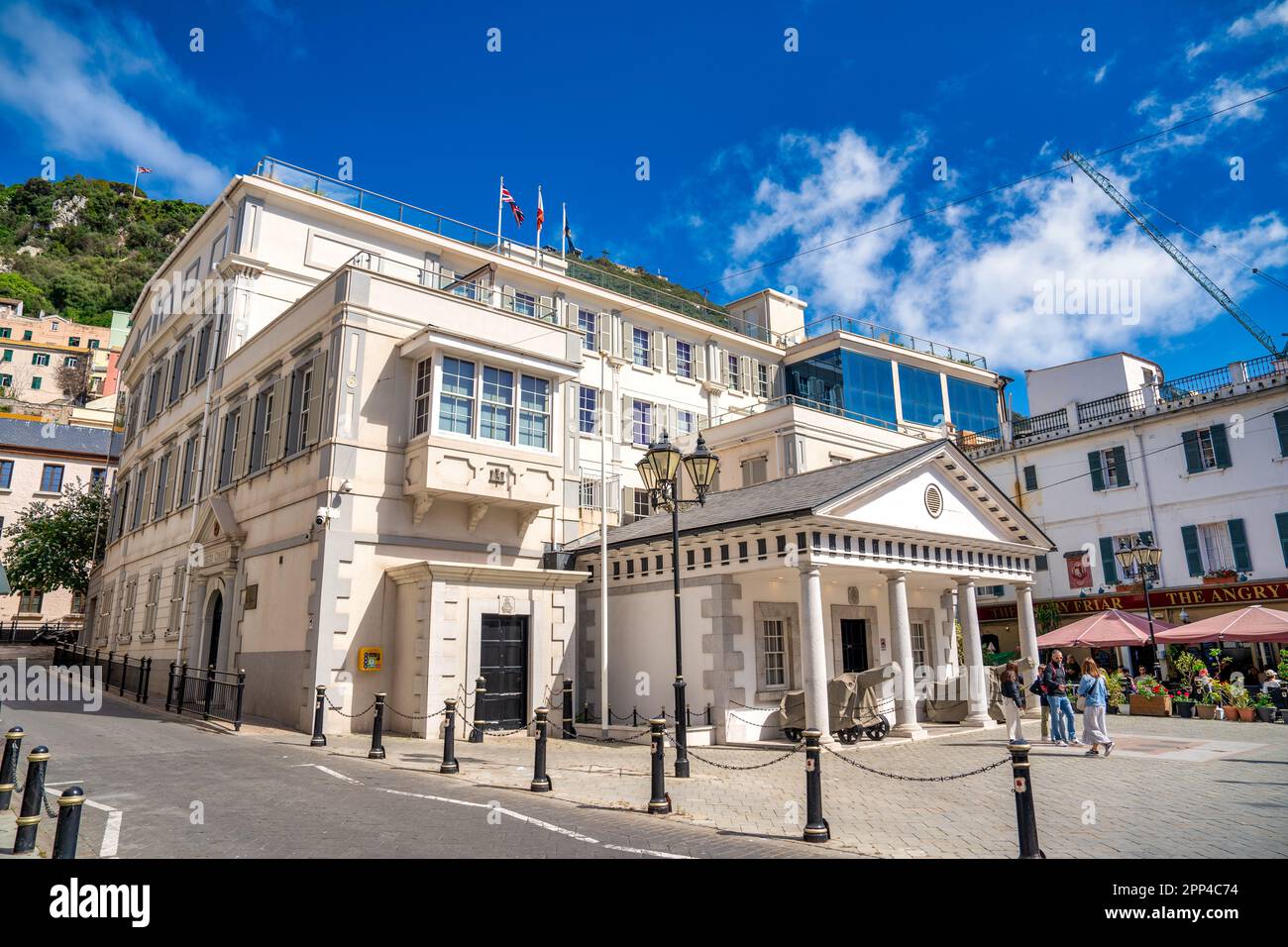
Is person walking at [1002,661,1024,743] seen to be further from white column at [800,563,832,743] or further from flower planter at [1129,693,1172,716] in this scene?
flower planter at [1129,693,1172,716]

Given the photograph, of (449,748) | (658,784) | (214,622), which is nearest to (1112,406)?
(658,784)

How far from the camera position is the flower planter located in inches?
890

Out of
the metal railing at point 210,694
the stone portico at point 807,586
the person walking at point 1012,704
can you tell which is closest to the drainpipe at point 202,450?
the metal railing at point 210,694

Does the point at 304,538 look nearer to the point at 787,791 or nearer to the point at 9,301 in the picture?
the point at 787,791

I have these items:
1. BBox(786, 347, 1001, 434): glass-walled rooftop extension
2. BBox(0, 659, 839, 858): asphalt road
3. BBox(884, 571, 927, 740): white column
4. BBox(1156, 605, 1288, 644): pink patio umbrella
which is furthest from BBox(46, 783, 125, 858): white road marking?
BBox(786, 347, 1001, 434): glass-walled rooftop extension

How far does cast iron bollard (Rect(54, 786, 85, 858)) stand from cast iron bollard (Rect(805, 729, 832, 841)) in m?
6.08

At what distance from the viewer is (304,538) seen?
1836 centimetres

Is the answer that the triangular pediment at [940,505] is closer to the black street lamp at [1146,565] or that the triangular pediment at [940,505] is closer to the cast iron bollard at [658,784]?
the black street lamp at [1146,565]

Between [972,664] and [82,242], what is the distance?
126732 mm

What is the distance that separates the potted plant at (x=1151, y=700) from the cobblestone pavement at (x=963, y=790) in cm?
493

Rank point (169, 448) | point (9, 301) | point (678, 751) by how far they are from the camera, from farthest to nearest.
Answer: point (9, 301) → point (169, 448) → point (678, 751)

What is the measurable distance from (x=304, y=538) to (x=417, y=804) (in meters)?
10.6

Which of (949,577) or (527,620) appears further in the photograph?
(949,577)
